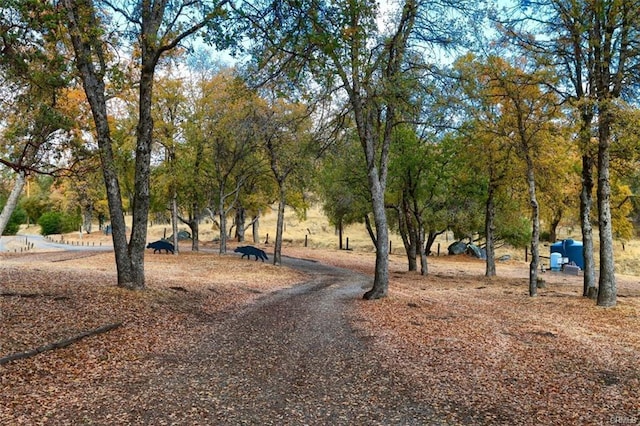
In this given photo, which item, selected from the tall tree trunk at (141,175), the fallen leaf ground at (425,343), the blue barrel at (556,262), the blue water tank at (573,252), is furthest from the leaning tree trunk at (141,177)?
the blue water tank at (573,252)

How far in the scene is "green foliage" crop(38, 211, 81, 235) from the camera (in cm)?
6066

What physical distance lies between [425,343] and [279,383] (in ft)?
10.5

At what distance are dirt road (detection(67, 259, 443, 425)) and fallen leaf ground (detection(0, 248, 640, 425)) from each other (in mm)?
353

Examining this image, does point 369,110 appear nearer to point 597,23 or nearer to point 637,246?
point 597,23

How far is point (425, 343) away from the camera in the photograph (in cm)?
816

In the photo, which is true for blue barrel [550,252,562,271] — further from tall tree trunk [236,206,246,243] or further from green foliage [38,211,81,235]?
green foliage [38,211,81,235]

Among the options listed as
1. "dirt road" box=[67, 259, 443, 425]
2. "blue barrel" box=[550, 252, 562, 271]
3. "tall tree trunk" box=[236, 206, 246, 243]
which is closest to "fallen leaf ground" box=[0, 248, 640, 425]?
"dirt road" box=[67, 259, 443, 425]

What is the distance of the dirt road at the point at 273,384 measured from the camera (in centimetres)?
499

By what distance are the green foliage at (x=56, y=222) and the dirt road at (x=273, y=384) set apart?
197ft

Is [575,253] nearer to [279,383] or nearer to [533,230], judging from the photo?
[533,230]

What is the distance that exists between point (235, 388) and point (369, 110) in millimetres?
9400

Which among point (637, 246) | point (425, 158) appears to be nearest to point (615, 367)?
point (425, 158)

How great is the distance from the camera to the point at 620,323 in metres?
10.3

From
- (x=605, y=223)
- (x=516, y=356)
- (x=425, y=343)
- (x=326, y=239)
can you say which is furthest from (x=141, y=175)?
(x=326, y=239)
